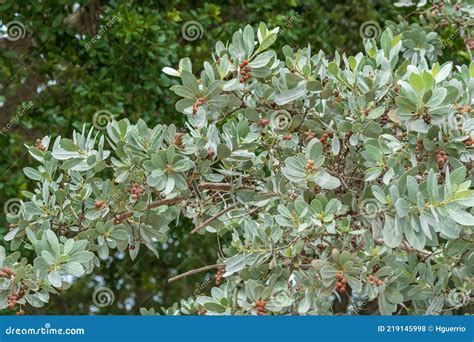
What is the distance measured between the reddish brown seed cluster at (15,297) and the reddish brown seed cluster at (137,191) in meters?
0.38

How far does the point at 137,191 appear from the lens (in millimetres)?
2219

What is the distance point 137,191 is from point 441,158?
81 centimetres

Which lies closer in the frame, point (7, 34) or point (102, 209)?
point (102, 209)

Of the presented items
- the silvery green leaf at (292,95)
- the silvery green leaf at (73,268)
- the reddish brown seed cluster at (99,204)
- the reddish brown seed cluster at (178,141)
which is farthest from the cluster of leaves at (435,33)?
the silvery green leaf at (73,268)

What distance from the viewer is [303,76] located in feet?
Result: 7.41

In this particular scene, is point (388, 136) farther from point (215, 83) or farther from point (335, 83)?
point (215, 83)

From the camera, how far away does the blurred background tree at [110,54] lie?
13.3 ft

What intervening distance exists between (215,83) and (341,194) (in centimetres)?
49

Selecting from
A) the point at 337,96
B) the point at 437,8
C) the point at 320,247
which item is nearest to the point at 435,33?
the point at 437,8

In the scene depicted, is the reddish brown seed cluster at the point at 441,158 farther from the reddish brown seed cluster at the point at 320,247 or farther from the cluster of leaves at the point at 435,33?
the cluster of leaves at the point at 435,33

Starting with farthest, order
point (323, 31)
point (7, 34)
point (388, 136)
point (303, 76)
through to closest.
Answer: point (323, 31) → point (7, 34) → point (303, 76) → point (388, 136)

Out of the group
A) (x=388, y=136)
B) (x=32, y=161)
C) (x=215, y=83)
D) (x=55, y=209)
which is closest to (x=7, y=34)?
(x=32, y=161)

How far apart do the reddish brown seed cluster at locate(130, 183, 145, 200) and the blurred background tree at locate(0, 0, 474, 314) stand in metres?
1.68

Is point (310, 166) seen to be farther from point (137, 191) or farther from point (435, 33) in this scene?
point (435, 33)
